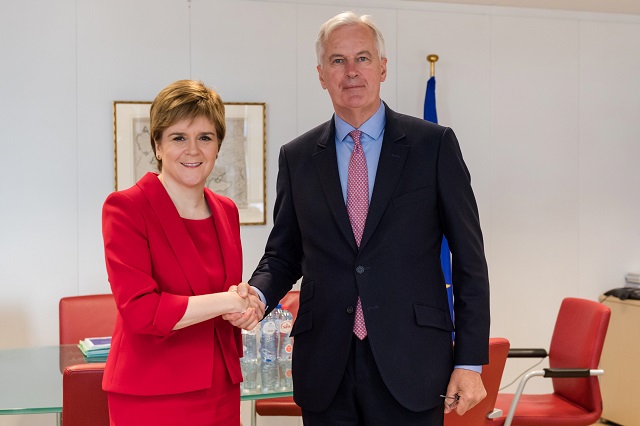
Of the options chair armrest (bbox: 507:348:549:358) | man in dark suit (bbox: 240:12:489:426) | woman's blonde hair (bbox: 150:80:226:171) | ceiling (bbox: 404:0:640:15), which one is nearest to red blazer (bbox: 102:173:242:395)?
woman's blonde hair (bbox: 150:80:226:171)

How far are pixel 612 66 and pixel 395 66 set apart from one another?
5.79ft

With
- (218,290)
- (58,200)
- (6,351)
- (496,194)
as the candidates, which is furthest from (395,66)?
(218,290)

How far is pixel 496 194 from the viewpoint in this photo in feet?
19.3

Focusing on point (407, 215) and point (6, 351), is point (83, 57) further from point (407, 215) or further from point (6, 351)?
point (407, 215)

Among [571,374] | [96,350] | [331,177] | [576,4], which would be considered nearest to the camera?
[331,177]

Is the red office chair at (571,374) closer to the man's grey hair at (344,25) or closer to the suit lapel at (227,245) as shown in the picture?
the suit lapel at (227,245)

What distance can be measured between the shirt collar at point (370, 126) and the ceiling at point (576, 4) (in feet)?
11.8

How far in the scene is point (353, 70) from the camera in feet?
7.61

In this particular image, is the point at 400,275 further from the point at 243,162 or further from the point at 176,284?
the point at 243,162

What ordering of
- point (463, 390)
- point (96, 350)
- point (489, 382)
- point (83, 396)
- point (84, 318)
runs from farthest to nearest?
point (84, 318) < point (96, 350) < point (489, 382) < point (83, 396) < point (463, 390)

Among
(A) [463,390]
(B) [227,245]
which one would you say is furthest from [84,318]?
(A) [463,390]

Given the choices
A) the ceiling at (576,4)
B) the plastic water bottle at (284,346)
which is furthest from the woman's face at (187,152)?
the ceiling at (576,4)

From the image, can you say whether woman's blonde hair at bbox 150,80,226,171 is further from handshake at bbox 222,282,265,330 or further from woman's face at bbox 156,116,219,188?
handshake at bbox 222,282,265,330

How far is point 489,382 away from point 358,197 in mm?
1316
